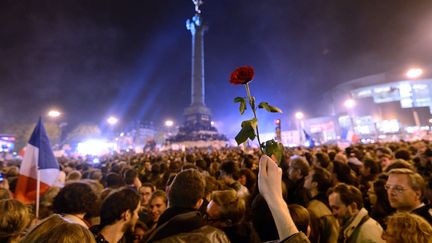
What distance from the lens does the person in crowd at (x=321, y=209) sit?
3.44m

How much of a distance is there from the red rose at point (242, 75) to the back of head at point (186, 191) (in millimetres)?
1569

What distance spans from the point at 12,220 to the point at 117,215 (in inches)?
42.4

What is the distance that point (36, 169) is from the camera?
5.41 m

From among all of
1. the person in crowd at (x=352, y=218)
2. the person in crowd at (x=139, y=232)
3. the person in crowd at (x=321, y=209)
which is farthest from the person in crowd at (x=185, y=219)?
the person in crowd at (x=352, y=218)

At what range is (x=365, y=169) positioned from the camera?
6629 millimetres

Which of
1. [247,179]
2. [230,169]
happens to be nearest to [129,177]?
[230,169]

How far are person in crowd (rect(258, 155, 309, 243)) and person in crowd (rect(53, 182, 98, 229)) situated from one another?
2573mm

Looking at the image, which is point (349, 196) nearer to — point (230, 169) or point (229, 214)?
point (229, 214)

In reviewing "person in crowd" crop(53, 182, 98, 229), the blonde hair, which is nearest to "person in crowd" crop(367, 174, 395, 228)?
the blonde hair

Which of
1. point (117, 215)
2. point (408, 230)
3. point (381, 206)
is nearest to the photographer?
point (408, 230)

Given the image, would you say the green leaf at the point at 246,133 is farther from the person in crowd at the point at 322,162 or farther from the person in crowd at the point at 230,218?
the person in crowd at the point at 322,162

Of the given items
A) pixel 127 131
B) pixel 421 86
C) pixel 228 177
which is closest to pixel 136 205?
pixel 228 177

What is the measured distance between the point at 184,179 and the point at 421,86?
7848 cm

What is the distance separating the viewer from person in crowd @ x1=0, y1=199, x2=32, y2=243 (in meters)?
2.55
